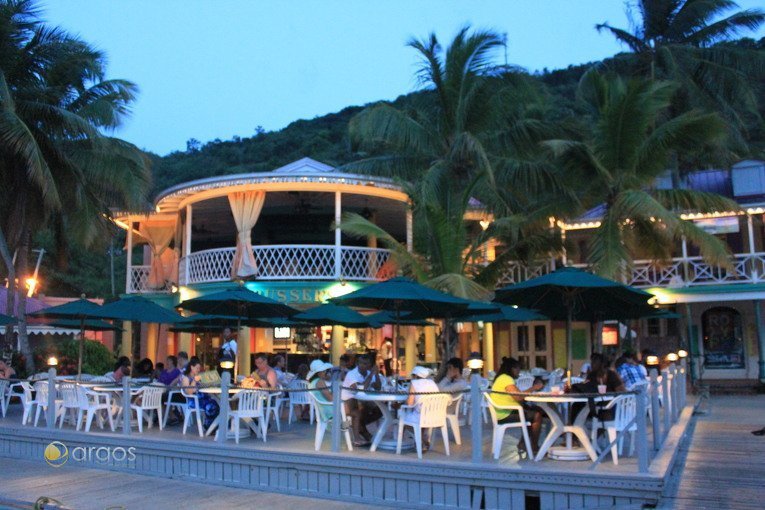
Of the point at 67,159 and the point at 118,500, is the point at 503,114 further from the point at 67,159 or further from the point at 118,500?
the point at 118,500

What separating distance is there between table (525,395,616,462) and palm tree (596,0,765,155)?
17415 mm

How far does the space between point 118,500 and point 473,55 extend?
41.8ft

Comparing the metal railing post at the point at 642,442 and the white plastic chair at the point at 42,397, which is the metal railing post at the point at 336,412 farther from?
the white plastic chair at the point at 42,397

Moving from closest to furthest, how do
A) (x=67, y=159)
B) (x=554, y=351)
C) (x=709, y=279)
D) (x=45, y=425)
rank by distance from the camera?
(x=45, y=425) < (x=67, y=159) < (x=709, y=279) < (x=554, y=351)

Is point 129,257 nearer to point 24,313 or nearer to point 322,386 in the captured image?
point 24,313

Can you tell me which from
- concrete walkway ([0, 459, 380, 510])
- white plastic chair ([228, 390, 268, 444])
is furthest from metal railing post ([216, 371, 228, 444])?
concrete walkway ([0, 459, 380, 510])

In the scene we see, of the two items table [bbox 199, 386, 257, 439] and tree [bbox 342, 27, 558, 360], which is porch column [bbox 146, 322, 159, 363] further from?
table [bbox 199, 386, 257, 439]

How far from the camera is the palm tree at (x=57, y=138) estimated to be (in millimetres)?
18141

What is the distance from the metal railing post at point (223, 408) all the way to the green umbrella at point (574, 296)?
3.91 metres

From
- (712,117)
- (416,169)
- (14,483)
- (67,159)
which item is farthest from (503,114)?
(14,483)

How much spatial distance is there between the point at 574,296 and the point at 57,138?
544 inches

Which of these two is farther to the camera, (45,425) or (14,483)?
(45,425)

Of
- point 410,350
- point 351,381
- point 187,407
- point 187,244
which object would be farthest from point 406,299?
point 187,244

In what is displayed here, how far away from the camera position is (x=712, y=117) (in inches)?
627
